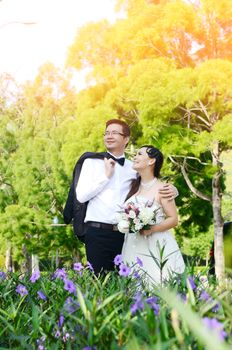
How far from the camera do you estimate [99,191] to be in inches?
217

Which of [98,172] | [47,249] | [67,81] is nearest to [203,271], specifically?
[98,172]

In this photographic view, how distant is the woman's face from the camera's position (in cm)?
571

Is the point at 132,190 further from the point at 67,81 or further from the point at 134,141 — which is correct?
the point at 67,81

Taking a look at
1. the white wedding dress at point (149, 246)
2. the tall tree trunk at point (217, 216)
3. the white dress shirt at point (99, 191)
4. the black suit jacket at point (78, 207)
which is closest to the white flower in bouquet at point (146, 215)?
the white wedding dress at point (149, 246)

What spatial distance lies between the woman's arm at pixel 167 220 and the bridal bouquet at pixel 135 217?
110 millimetres

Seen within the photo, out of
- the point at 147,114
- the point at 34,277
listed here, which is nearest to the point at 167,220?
the point at 34,277

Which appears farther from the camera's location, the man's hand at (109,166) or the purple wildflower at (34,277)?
the man's hand at (109,166)

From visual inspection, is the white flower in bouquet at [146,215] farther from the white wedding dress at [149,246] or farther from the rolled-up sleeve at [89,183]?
the rolled-up sleeve at [89,183]

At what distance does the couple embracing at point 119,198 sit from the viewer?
17.9 feet

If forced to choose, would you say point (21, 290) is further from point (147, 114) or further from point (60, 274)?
point (147, 114)

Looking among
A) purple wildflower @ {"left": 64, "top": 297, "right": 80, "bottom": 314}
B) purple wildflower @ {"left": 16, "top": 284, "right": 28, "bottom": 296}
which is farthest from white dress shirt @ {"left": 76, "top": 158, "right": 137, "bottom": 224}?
purple wildflower @ {"left": 64, "top": 297, "right": 80, "bottom": 314}

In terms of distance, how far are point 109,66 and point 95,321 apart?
20.4m

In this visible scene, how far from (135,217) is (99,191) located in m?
0.38

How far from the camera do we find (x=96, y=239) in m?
5.43
